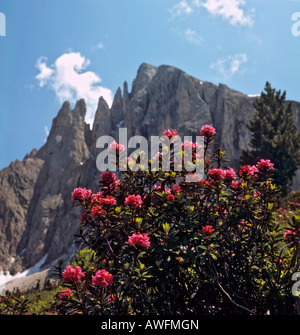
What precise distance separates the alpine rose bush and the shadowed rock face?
6131cm

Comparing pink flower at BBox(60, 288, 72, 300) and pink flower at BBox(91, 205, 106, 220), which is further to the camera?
pink flower at BBox(91, 205, 106, 220)

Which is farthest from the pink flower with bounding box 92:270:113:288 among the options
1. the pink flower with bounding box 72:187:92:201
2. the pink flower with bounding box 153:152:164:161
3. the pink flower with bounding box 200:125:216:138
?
the pink flower with bounding box 200:125:216:138

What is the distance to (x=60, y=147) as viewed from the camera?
103 meters

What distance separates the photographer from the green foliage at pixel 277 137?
25.3 meters

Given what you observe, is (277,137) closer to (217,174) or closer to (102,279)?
(217,174)

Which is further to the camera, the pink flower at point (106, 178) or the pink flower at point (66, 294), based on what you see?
the pink flower at point (106, 178)

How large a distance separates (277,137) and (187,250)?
2567 centimetres

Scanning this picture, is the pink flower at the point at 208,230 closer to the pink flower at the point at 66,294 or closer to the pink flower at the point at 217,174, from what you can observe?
the pink flower at the point at 217,174

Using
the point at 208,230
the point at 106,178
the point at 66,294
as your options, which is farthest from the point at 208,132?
the point at 66,294

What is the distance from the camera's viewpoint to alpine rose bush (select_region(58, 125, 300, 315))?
325 centimetres

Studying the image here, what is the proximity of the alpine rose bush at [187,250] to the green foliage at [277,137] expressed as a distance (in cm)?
2110

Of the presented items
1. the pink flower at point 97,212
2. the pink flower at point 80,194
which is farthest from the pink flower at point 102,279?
the pink flower at point 80,194

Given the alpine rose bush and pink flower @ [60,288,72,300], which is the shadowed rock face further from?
pink flower @ [60,288,72,300]
